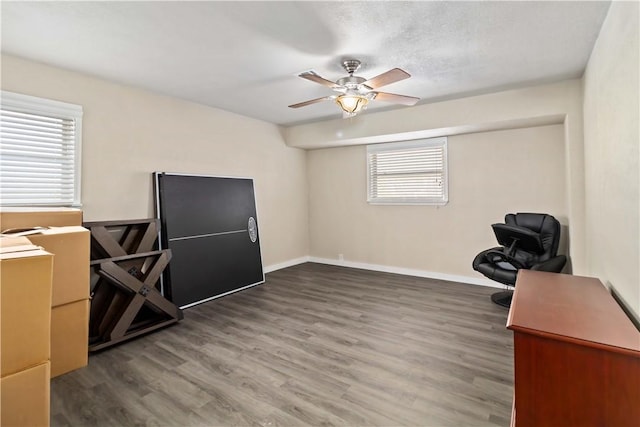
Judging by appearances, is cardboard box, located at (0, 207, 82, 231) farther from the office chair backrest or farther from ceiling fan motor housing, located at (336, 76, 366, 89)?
the office chair backrest

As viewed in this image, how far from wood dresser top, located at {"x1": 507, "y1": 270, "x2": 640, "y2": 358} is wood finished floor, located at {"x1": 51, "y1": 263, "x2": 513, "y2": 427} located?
2.34 feet

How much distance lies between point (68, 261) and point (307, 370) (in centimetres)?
191

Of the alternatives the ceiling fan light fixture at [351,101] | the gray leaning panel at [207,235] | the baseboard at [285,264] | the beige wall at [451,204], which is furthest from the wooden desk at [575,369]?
the baseboard at [285,264]

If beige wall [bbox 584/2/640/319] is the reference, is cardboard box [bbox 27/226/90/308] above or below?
below

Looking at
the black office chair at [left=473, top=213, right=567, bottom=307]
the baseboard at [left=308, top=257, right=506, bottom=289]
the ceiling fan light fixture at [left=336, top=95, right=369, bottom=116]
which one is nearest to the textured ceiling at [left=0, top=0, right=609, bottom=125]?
the ceiling fan light fixture at [left=336, top=95, right=369, bottom=116]

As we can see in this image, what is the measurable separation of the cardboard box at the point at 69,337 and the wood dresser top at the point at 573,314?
2.85 meters

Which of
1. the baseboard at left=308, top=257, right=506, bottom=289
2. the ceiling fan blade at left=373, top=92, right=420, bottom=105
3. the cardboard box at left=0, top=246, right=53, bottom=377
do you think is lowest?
the baseboard at left=308, top=257, right=506, bottom=289

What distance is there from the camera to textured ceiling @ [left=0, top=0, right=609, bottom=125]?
2.04 metres

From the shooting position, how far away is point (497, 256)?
148 inches

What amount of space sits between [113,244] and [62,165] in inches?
35.7

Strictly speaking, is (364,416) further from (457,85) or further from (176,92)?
(176,92)

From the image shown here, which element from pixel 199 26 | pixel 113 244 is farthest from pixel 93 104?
pixel 199 26

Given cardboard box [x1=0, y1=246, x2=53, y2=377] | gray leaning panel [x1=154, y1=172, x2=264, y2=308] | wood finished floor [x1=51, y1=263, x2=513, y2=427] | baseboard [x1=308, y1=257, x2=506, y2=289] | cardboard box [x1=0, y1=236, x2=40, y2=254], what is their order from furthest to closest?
baseboard [x1=308, y1=257, x2=506, y2=289]
gray leaning panel [x1=154, y1=172, x2=264, y2=308]
wood finished floor [x1=51, y1=263, x2=513, y2=427]
cardboard box [x1=0, y1=236, x2=40, y2=254]
cardboard box [x1=0, y1=246, x2=53, y2=377]

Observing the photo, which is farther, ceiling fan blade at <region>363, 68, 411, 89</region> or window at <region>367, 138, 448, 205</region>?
window at <region>367, 138, 448, 205</region>
